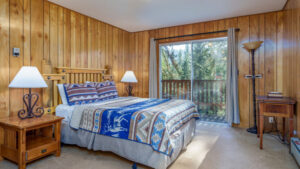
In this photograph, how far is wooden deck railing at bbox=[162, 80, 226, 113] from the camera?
4273 mm

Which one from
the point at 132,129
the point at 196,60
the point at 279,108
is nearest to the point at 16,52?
the point at 132,129

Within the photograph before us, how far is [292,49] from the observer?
2869mm

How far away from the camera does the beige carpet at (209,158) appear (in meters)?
2.20

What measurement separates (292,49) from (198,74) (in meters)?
1.95

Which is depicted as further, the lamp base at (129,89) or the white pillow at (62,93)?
the lamp base at (129,89)

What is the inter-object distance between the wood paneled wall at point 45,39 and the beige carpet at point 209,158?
42.2 inches

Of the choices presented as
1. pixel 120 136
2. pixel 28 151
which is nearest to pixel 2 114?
pixel 28 151

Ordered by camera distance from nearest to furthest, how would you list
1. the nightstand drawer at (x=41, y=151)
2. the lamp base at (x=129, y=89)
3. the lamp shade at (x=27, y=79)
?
1. the nightstand drawer at (x=41, y=151)
2. the lamp shade at (x=27, y=79)
3. the lamp base at (x=129, y=89)

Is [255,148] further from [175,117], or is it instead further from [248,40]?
[248,40]

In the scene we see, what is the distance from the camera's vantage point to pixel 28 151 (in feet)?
6.94

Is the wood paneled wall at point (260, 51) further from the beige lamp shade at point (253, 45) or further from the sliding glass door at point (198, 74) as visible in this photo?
the sliding glass door at point (198, 74)

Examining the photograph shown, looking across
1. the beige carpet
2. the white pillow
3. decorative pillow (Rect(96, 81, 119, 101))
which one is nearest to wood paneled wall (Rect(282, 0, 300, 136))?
the beige carpet

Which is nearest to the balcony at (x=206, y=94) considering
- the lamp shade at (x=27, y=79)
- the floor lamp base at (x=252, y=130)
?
the floor lamp base at (x=252, y=130)

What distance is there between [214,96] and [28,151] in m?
3.79
